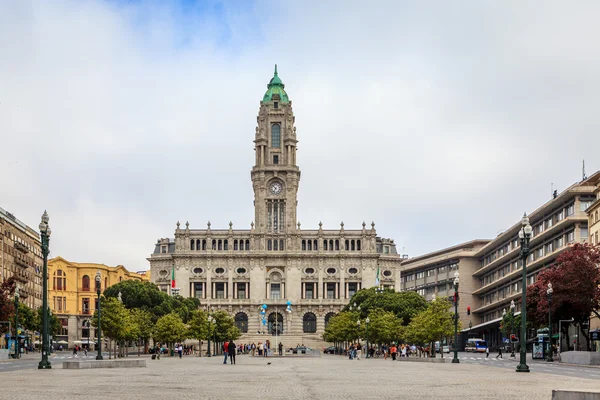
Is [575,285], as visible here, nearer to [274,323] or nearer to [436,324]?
[436,324]

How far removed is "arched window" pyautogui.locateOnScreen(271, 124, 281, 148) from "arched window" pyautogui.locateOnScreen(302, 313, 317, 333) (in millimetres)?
35503

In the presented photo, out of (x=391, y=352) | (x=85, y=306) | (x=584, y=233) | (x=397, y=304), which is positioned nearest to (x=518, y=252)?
(x=397, y=304)

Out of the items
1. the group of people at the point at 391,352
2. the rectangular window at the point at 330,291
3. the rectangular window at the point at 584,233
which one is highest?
the rectangular window at the point at 584,233

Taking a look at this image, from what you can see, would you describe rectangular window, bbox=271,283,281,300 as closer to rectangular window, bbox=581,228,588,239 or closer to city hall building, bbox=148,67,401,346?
city hall building, bbox=148,67,401,346

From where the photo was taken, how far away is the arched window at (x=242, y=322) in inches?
7322

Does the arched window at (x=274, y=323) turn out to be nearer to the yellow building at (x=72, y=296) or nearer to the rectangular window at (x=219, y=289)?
the rectangular window at (x=219, y=289)

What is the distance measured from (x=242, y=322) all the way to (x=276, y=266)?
12.8 meters

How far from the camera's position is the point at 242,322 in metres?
186

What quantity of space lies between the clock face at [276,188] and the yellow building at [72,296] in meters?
37.2

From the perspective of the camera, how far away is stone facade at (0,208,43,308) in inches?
5167

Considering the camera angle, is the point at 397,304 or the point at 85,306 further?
the point at 85,306

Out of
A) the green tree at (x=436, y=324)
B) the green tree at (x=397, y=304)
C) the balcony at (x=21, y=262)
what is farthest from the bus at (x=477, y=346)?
the balcony at (x=21, y=262)

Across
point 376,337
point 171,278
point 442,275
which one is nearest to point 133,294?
point 376,337

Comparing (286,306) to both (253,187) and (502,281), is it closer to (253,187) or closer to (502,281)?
(253,187)
